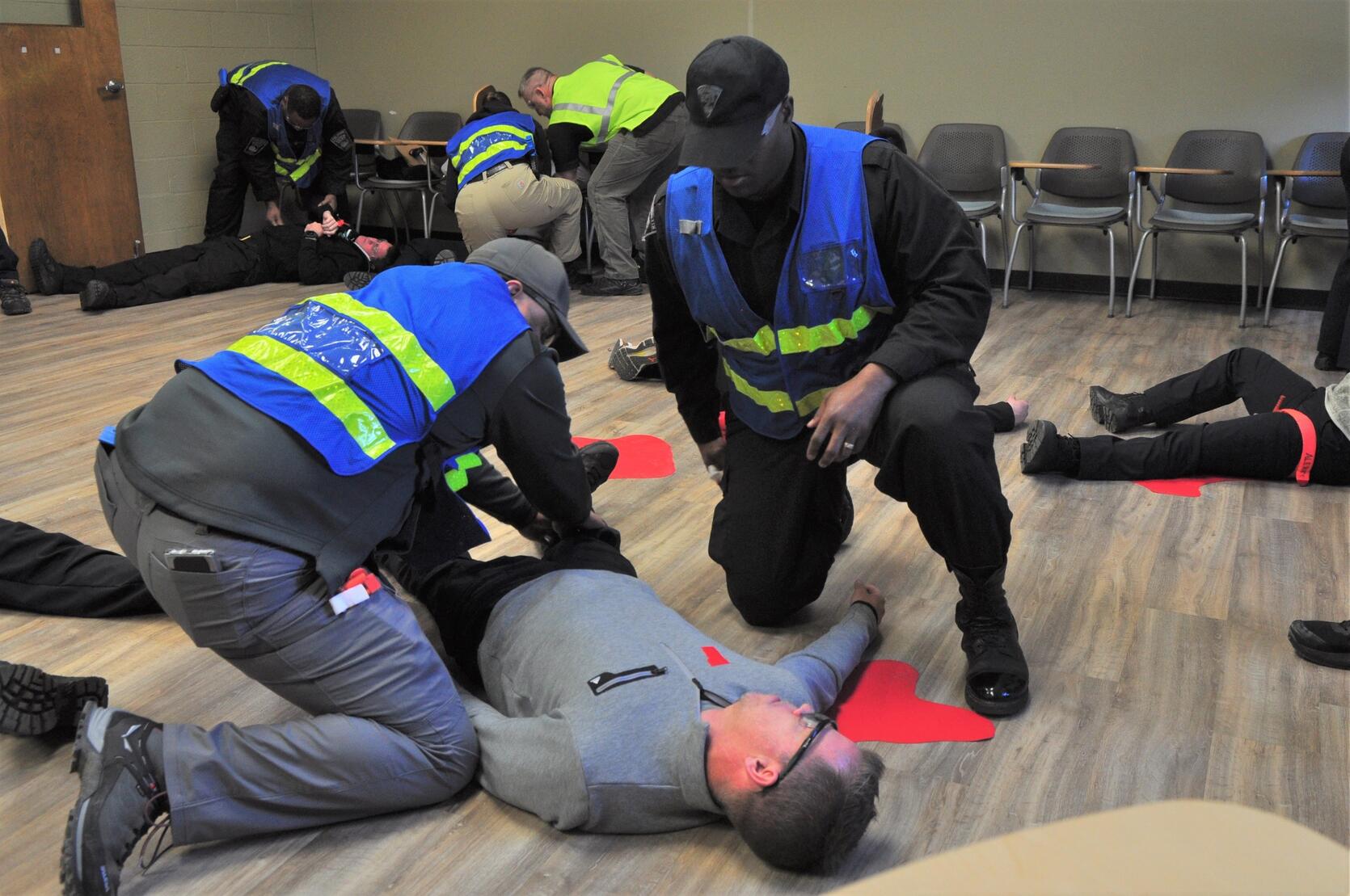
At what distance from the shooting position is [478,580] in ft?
7.20

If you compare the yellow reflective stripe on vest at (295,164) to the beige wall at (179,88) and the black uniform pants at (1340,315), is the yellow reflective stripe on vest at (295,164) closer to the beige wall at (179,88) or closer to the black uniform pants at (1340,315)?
the beige wall at (179,88)

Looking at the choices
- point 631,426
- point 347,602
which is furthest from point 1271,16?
point 347,602

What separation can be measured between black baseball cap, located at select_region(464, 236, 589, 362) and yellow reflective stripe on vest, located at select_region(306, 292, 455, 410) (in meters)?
0.24

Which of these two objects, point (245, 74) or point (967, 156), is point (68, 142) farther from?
point (967, 156)

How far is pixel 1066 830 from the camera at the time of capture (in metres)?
0.68

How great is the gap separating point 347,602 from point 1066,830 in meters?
1.32

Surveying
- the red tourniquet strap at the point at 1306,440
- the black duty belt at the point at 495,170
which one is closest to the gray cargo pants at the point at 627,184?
the black duty belt at the point at 495,170

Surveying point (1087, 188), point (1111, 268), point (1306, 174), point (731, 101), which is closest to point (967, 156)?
point (1087, 188)

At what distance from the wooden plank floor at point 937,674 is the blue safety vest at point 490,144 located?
2130 mm

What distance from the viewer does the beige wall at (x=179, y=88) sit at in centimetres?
688

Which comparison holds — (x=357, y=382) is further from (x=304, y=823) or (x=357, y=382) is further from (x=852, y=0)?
(x=852, y=0)

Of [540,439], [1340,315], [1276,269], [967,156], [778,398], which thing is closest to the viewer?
[540,439]

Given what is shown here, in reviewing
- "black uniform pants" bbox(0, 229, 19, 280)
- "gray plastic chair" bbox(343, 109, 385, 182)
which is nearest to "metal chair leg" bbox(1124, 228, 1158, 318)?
"gray plastic chair" bbox(343, 109, 385, 182)

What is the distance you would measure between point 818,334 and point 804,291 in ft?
0.29
